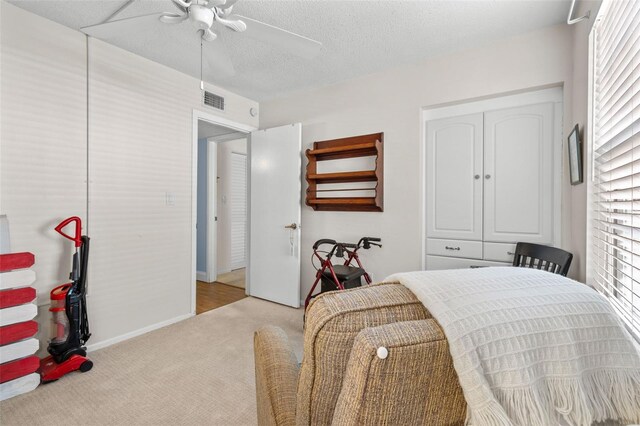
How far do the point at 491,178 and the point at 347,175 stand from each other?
1.29 metres

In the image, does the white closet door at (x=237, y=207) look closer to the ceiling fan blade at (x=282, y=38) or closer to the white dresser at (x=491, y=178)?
the white dresser at (x=491, y=178)

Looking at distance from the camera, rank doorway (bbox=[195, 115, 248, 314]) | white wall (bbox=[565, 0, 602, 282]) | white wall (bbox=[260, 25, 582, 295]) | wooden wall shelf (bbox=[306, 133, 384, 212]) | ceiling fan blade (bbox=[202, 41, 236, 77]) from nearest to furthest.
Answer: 1. white wall (bbox=[565, 0, 602, 282])
2. ceiling fan blade (bbox=[202, 41, 236, 77])
3. white wall (bbox=[260, 25, 582, 295])
4. wooden wall shelf (bbox=[306, 133, 384, 212])
5. doorway (bbox=[195, 115, 248, 314])

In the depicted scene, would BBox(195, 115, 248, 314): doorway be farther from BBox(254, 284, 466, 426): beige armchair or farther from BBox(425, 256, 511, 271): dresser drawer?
BBox(254, 284, 466, 426): beige armchair

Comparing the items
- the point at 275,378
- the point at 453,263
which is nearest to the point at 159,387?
the point at 275,378

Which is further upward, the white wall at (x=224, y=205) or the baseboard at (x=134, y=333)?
the white wall at (x=224, y=205)

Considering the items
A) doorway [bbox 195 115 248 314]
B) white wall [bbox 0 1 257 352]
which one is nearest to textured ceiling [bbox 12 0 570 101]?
white wall [bbox 0 1 257 352]

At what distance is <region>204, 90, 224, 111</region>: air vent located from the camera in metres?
3.30

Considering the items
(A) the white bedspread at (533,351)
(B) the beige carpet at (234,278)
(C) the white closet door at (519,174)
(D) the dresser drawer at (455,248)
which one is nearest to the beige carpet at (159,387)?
(D) the dresser drawer at (455,248)

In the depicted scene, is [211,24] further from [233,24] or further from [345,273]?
[345,273]

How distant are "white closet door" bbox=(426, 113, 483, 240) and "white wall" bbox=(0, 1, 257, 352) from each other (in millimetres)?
2374

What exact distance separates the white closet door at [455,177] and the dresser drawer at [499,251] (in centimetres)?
11

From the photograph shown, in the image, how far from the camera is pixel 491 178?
255cm

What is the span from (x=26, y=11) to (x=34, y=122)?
74 centimetres

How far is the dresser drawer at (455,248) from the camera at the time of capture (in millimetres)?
2643
